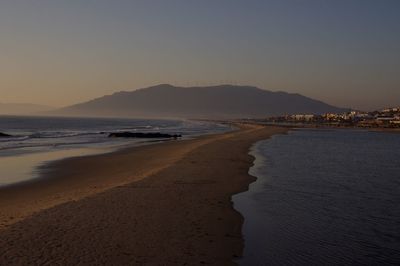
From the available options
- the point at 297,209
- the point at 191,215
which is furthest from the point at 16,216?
the point at 297,209

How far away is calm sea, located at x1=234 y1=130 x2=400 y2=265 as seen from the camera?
33.6 ft

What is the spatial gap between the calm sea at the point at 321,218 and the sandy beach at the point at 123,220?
70 centimetres

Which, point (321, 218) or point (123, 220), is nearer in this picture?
point (123, 220)

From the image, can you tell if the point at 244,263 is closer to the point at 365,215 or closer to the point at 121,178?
the point at 365,215

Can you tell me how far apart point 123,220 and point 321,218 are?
5849mm

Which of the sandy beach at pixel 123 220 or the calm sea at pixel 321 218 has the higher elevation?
the sandy beach at pixel 123 220

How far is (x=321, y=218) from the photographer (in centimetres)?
1378

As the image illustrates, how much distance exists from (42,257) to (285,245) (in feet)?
17.8

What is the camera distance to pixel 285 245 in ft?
35.7

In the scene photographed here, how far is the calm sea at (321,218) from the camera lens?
10234 mm

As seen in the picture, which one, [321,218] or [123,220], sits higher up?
[123,220]

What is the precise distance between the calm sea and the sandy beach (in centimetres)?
70

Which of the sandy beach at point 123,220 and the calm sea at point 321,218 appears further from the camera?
the calm sea at point 321,218

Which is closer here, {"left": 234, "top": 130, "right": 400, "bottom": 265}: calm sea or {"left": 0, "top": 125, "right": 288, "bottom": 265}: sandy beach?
{"left": 0, "top": 125, "right": 288, "bottom": 265}: sandy beach
